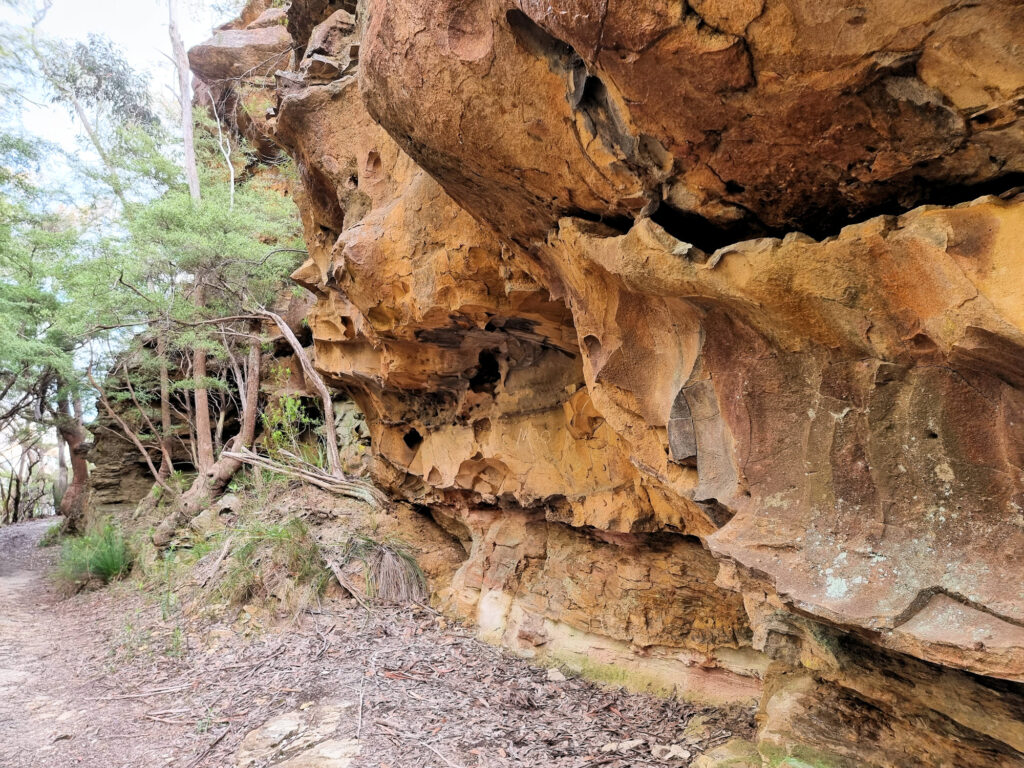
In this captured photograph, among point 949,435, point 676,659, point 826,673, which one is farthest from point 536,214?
point 676,659

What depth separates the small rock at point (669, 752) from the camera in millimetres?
3137

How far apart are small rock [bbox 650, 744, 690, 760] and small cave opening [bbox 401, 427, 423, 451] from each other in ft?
12.8

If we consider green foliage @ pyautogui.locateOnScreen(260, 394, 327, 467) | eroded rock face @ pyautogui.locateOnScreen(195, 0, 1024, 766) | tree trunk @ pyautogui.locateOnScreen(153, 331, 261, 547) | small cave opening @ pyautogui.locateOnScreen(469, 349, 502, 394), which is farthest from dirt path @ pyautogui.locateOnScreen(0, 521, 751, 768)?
tree trunk @ pyautogui.locateOnScreen(153, 331, 261, 547)

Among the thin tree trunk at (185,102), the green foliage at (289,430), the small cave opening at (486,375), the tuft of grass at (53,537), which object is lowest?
the tuft of grass at (53,537)

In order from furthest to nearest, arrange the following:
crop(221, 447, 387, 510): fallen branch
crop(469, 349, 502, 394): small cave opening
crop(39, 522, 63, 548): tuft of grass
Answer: crop(39, 522, 63, 548): tuft of grass, crop(221, 447, 387, 510): fallen branch, crop(469, 349, 502, 394): small cave opening

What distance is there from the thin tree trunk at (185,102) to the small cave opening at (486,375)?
23.9ft

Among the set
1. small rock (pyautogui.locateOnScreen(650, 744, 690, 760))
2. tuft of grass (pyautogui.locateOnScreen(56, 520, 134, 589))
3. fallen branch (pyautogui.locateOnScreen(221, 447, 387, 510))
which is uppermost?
fallen branch (pyautogui.locateOnScreen(221, 447, 387, 510))

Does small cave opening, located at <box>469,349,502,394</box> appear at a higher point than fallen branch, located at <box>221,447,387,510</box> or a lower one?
higher

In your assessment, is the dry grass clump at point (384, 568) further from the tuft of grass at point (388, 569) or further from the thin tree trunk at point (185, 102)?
the thin tree trunk at point (185, 102)

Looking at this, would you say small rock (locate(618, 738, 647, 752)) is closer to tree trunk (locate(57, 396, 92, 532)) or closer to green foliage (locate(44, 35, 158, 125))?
tree trunk (locate(57, 396, 92, 532))

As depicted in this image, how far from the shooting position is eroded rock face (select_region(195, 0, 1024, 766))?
171 cm

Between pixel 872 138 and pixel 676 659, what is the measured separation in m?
3.23

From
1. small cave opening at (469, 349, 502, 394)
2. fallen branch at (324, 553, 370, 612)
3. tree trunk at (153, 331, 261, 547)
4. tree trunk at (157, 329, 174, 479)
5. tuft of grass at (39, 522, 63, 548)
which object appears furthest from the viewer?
tuft of grass at (39, 522, 63, 548)

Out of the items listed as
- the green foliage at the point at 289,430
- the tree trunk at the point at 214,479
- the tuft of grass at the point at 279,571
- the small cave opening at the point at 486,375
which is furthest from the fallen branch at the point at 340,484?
the small cave opening at the point at 486,375
